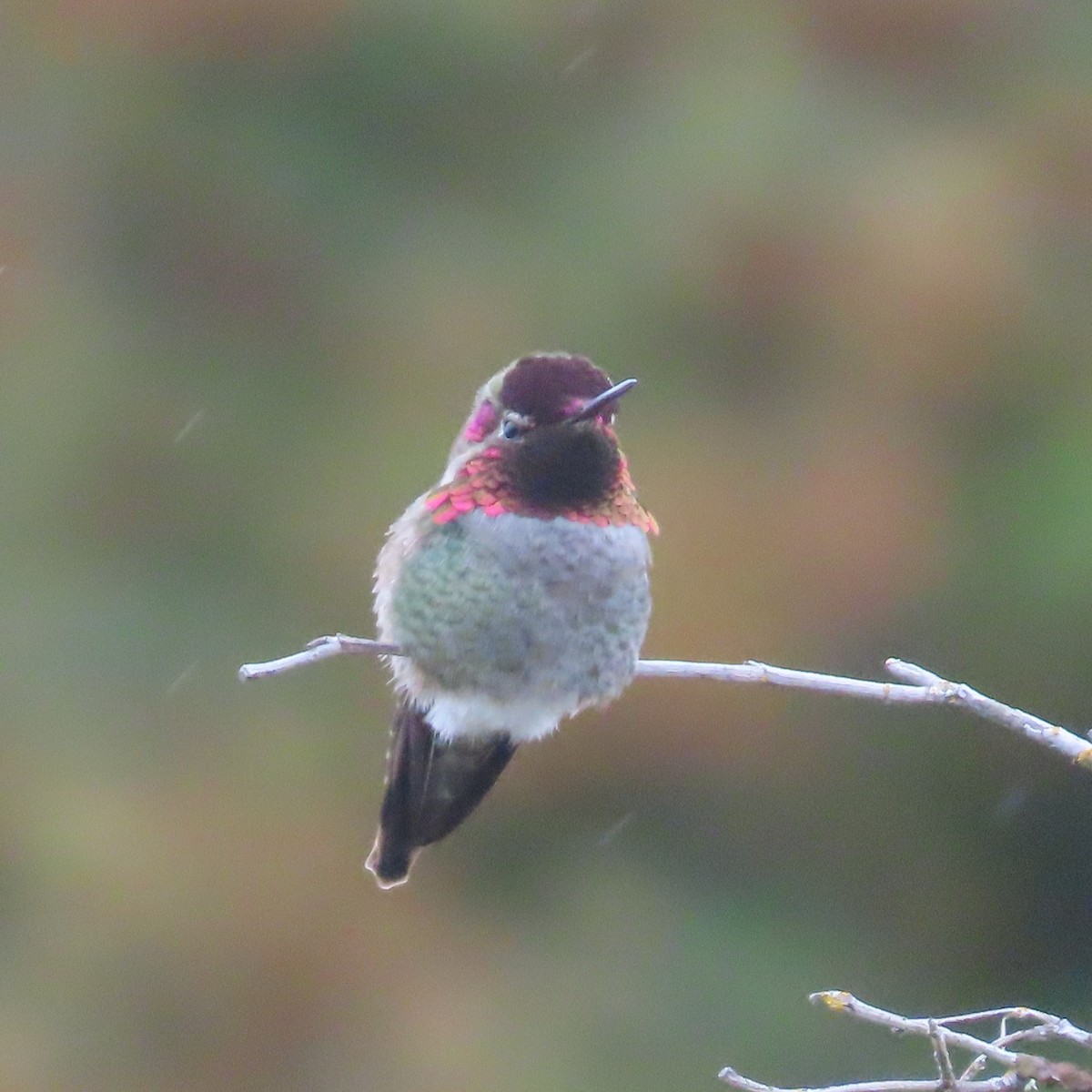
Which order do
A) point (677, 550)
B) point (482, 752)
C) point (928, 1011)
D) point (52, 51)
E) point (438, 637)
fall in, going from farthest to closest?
point (52, 51) < point (928, 1011) < point (677, 550) < point (482, 752) < point (438, 637)

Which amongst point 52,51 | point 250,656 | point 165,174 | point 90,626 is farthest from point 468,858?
point 52,51

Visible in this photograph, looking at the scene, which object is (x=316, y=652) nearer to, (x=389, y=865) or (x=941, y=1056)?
(x=389, y=865)

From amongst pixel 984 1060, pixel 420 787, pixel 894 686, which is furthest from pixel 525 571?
pixel 984 1060

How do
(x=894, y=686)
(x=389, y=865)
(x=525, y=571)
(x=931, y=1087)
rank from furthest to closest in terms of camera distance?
(x=389, y=865) → (x=525, y=571) → (x=894, y=686) → (x=931, y=1087)

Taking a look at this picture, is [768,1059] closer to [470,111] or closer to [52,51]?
[470,111]

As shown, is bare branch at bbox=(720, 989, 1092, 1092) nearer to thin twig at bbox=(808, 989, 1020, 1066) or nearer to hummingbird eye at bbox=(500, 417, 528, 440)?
thin twig at bbox=(808, 989, 1020, 1066)

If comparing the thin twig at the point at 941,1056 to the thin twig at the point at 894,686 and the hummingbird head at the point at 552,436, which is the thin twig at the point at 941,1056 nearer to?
the thin twig at the point at 894,686
